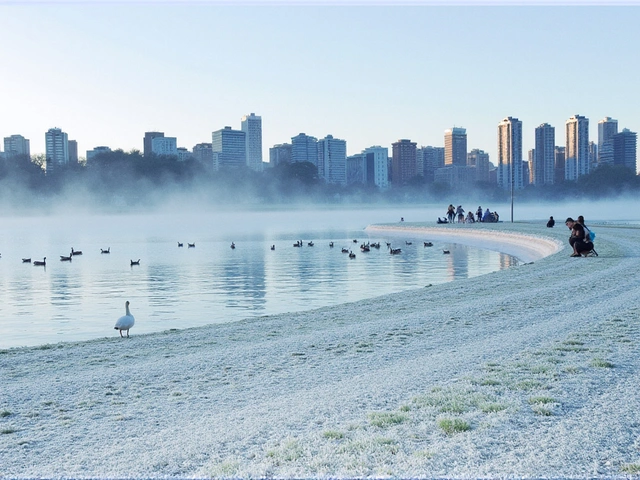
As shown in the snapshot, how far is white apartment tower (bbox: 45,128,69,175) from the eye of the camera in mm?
157625

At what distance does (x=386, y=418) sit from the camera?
5984 millimetres

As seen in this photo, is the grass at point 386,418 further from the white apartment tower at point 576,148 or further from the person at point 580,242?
the white apartment tower at point 576,148

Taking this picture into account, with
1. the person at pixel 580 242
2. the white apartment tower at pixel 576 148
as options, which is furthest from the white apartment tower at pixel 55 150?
the person at pixel 580 242

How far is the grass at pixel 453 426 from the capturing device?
18.5 ft

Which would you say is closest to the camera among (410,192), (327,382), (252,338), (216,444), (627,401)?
(216,444)

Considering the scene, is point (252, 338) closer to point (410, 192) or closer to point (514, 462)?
point (514, 462)

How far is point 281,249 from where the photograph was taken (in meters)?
44.9

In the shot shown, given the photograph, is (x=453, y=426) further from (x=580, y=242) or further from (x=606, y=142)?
(x=606, y=142)

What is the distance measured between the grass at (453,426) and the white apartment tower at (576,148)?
129 m

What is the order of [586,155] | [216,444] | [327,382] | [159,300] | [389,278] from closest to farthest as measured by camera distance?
[216,444], [327,382], [159,300], [389,278], [586,155]

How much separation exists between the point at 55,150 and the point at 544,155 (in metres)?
116

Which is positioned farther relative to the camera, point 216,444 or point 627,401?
point 627,401

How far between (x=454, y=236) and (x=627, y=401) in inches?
1768

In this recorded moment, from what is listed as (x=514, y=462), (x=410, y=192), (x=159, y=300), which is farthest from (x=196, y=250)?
(x=410, y=192)
